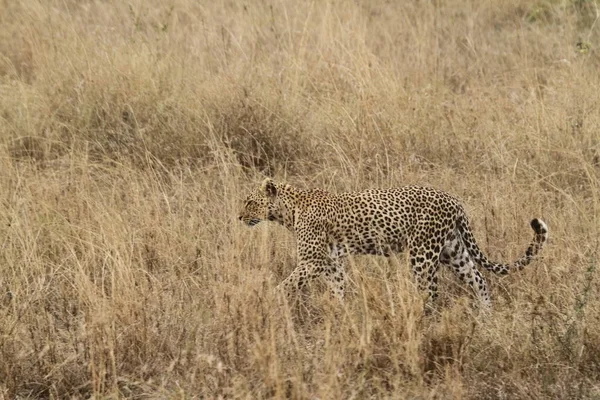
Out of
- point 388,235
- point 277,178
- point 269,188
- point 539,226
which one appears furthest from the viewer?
point 277,178

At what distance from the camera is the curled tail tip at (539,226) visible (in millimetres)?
5984

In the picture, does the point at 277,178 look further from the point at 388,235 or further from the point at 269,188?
the point at 388,235

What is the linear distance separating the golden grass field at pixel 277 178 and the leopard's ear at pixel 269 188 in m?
0.23

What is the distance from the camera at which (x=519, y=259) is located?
605 centimetres

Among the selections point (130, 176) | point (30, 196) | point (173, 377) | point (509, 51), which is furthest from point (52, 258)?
point (509, 51)

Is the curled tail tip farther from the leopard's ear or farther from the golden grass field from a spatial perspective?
the leopard's ear

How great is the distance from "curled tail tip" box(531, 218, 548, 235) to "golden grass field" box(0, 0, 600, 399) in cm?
20

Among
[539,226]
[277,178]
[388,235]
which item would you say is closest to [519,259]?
[539,226]

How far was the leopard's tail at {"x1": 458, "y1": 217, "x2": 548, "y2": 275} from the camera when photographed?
602cm

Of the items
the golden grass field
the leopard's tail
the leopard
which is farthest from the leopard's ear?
the leopard's tail

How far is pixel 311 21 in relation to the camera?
394 inches

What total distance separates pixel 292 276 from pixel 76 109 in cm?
310

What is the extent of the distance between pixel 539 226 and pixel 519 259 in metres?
0.21

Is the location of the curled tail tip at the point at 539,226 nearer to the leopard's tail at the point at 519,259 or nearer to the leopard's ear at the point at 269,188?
the leopard's tail at the point at 519,259
